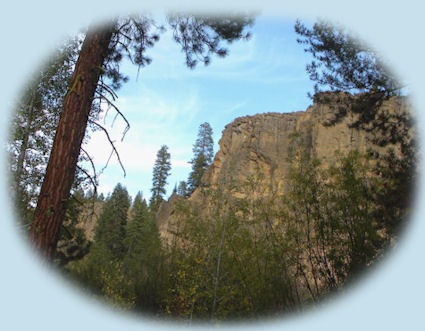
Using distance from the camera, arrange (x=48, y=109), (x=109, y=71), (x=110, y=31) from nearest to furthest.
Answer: (x=110, y=31), (x=109, y=71), (x=48, y=109)

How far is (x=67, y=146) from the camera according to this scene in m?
2.45

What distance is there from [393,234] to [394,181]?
3.03 ft

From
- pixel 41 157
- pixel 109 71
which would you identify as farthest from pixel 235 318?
pixel 41 157

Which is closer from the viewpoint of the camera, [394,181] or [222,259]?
[394,181]

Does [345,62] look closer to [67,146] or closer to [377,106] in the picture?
[377,106]

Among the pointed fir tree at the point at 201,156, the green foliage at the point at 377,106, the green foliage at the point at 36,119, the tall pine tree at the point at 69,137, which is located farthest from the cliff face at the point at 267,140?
the tall pine tree at the point at 69,137

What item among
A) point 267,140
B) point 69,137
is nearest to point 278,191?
point 69,137

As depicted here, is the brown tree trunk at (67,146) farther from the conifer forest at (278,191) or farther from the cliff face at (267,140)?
the cliff face at (267,140)

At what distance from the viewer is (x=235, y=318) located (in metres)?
4.71

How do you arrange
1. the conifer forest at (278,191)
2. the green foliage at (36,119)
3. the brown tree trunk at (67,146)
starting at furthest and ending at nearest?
the green foliage at (36,119), the conifer forest at (278,191), the brown tree trunk at (67,146)

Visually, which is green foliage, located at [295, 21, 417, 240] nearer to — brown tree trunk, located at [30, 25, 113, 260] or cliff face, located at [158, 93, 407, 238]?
brown tree trunk, located at [30, 25, 113, 260]

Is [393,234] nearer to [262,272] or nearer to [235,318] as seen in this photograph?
[262,272]

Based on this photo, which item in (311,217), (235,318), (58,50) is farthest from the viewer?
(58,50)

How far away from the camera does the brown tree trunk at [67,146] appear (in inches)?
87.9
